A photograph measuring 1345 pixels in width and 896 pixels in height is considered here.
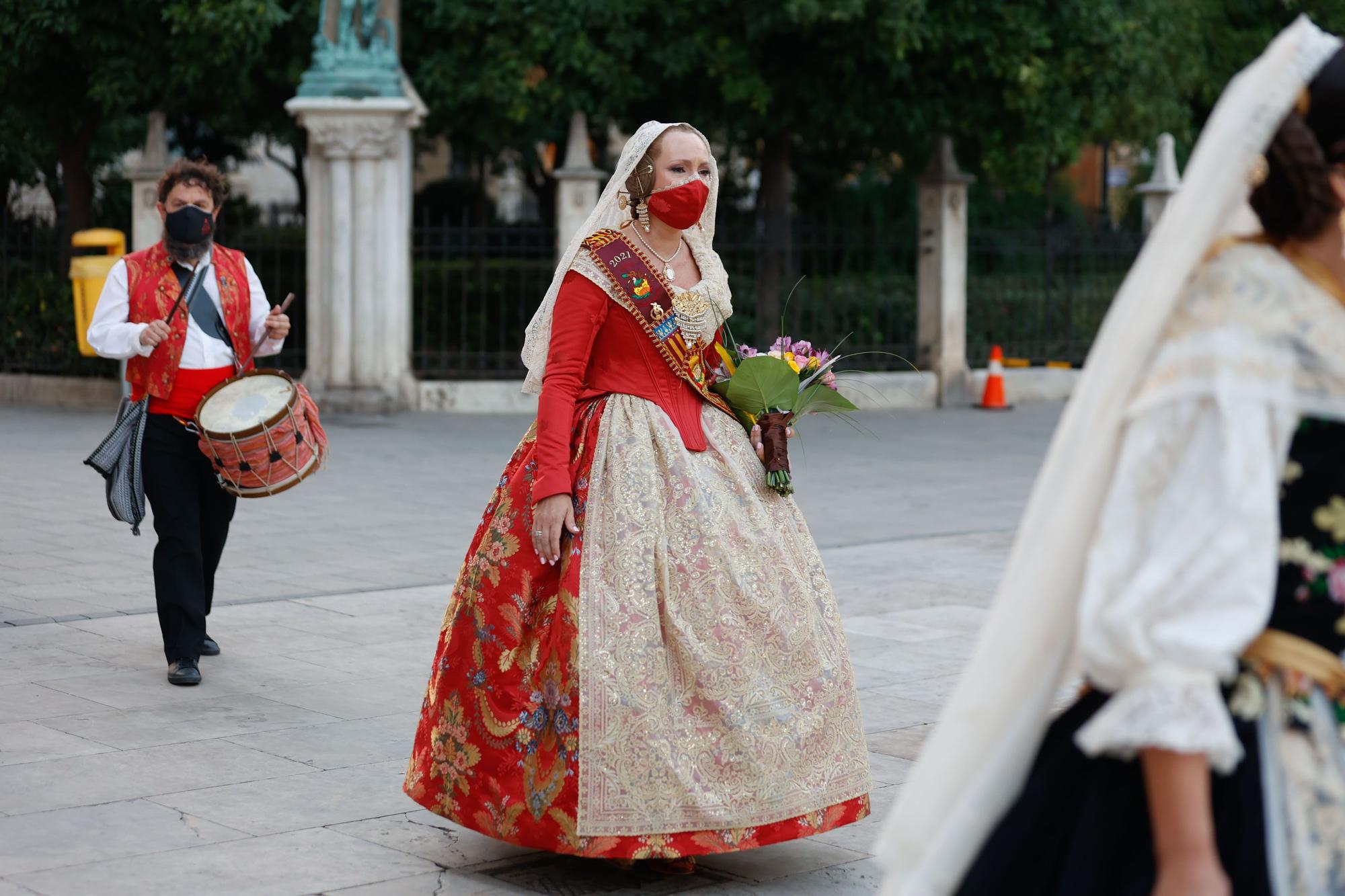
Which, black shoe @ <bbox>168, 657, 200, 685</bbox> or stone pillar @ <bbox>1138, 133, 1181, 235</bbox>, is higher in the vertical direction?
stone pillar @ <bbox>1138, 133, 1181, 235</bbox>

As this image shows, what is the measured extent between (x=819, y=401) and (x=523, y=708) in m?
1.12

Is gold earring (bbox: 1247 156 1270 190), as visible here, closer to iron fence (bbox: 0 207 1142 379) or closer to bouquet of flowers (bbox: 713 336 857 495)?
bouquet of flowers (bbox: 713 336 857 495)

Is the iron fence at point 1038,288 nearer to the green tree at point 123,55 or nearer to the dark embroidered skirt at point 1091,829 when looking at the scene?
the green tree at point 123,55

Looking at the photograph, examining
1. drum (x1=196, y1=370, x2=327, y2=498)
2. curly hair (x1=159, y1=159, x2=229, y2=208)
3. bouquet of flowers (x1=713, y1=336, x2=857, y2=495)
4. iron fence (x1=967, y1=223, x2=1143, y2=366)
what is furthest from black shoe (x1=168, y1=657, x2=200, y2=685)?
iron fence (x1=967, y1=223, x2=1143, y2=366)

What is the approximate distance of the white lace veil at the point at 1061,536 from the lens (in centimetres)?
198

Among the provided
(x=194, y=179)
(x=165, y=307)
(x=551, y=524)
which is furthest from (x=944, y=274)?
(x=551, y=524)

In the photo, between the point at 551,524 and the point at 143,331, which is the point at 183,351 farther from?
the point at 551,524

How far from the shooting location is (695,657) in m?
4.04

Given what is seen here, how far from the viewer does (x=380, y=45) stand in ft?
52.2

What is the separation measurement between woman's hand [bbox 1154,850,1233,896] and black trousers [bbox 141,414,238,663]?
4.76m

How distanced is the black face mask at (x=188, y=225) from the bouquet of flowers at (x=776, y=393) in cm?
253

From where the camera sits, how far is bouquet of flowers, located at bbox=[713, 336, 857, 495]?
4.36m

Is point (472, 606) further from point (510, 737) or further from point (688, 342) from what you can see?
point (688, 342)

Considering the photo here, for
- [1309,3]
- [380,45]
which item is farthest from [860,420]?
[1309,3]
